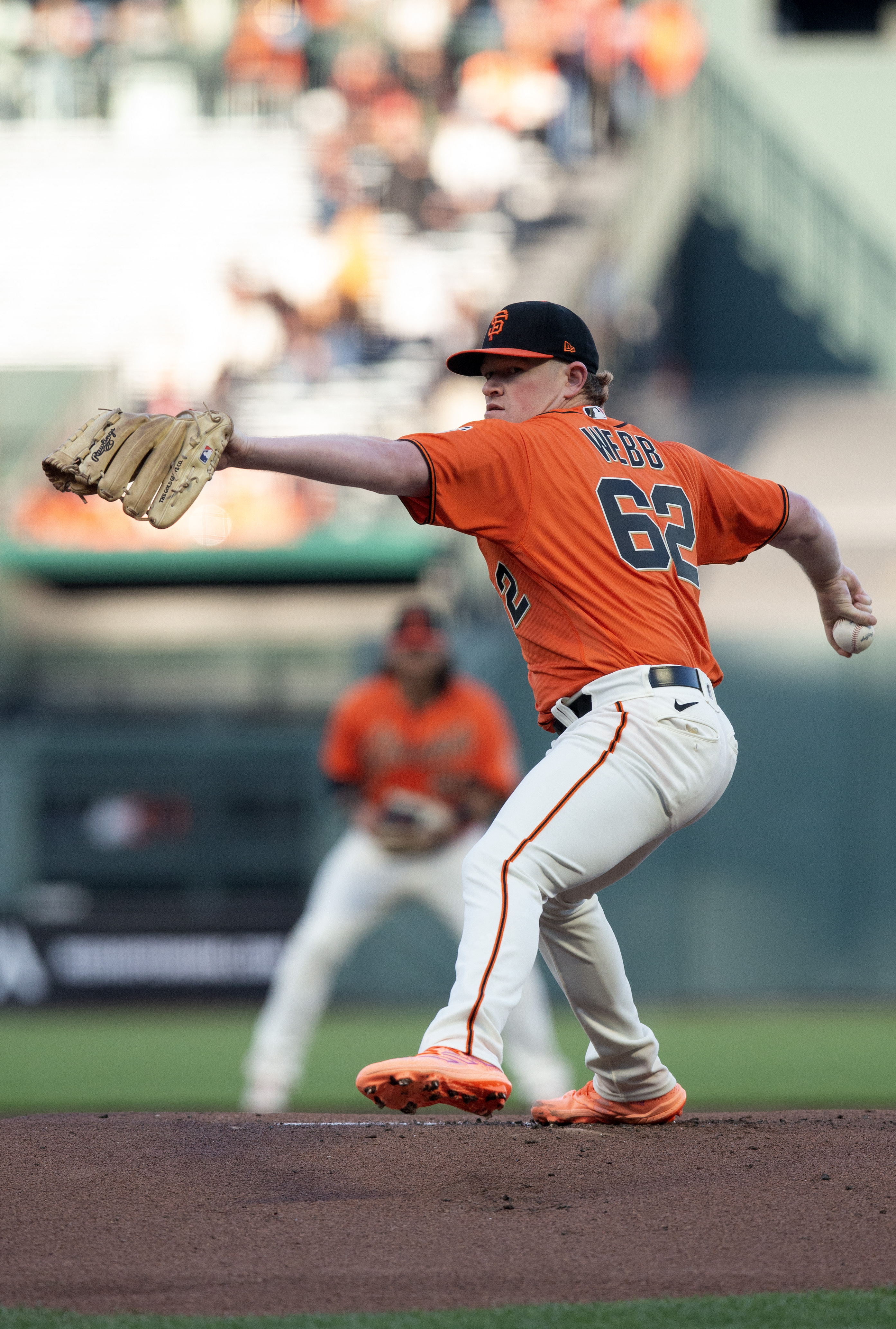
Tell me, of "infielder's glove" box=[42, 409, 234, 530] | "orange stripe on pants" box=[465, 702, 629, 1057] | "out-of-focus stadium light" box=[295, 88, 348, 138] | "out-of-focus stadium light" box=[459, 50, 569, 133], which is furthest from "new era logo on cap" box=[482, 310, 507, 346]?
"out-of-focus stadium light" box=[295, 88, 348, 138]

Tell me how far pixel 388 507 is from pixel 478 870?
9553 mm

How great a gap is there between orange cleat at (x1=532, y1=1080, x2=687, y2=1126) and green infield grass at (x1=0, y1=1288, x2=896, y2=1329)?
4.33 ft

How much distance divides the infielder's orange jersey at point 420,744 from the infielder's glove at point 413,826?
0.39 ft

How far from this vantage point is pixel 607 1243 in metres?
3.09

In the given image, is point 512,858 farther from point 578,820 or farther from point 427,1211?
point 427,1211

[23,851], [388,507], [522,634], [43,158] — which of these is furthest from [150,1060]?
[43,158]

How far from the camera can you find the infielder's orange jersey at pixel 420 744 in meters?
6.70

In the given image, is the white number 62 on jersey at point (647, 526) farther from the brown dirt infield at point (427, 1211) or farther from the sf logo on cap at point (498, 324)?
the brown dirt infield at point (427, 1211)

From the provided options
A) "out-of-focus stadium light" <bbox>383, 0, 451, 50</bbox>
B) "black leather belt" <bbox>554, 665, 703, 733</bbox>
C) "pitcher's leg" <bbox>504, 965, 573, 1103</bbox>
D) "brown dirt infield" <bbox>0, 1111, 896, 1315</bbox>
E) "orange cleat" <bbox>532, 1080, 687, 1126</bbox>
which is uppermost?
"out-of-focus stadium light" <bbox>383, 0, 451, 50</bbox>

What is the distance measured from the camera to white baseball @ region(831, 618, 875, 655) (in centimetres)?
396

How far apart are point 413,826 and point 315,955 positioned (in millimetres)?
608

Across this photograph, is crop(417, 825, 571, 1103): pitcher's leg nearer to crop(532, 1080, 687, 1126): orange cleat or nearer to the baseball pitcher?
crop(532, 1080, 687, 1126): orange cleat

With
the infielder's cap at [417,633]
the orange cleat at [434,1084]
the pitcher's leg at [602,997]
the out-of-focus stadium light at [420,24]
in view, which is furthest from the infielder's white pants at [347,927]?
the out-of-focus stadium light at [420,24]

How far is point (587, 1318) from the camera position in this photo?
8.71 feet
